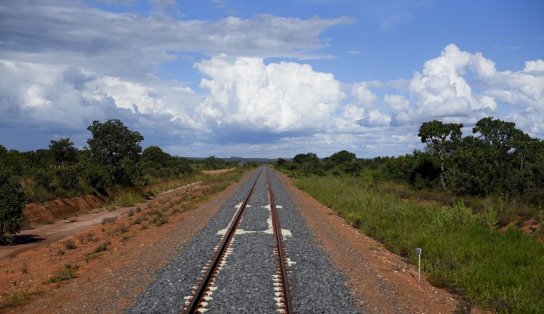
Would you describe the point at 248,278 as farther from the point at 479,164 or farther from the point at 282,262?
the point at 479,164

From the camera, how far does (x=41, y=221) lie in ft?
79.6

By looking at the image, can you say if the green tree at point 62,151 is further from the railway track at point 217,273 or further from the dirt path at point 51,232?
the railway track at point 217,273

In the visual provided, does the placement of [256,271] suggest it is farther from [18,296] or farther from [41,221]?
[41,221]

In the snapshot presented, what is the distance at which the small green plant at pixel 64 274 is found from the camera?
34.9 feet

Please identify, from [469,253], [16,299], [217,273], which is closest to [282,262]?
[217,273]

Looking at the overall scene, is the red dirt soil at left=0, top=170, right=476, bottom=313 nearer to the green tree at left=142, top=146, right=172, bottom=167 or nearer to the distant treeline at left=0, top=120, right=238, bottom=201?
the distant treeline at left=0, top=120, right=238, bottom=201

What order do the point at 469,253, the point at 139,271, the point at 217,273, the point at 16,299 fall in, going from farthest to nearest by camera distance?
1. the point at 469,253
2. the point at 139,271
3. the point at 217,273
4. the point at 16,299

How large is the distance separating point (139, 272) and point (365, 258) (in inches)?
234

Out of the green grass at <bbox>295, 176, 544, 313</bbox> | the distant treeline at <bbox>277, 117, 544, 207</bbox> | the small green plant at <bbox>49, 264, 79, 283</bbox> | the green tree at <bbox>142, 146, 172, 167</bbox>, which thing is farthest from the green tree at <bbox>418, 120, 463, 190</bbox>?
the green tree at <bbox>142, 146, 172, 167</bbox>

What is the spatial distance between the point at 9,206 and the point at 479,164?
29.4m

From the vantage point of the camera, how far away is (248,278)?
970 centimetres

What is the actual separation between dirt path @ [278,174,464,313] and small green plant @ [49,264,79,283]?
6.44 metres

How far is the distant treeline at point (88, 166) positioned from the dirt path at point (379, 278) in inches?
723

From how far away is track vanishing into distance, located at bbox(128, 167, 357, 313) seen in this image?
8117 mm
